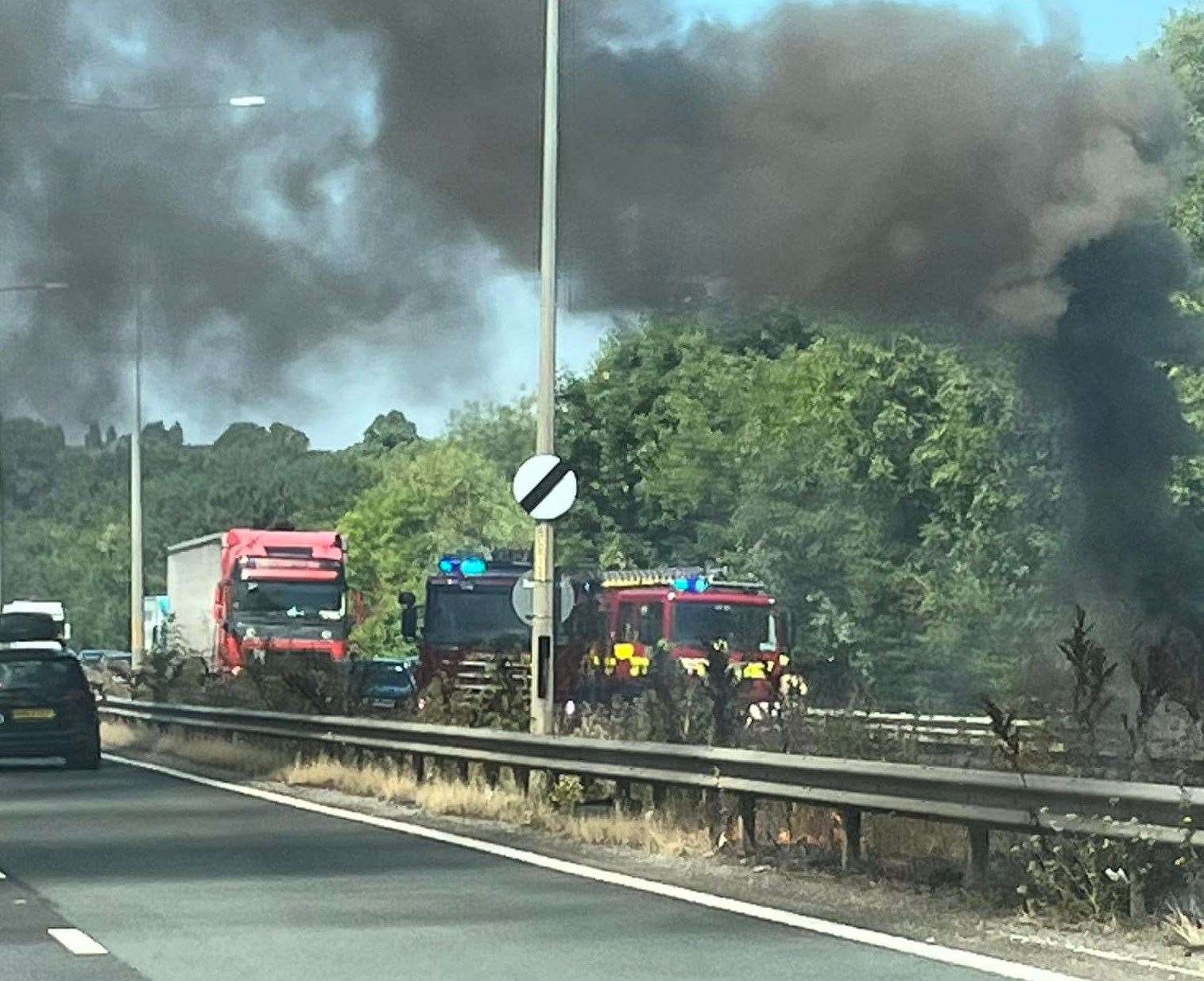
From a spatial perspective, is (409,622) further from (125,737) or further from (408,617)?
(125,737)

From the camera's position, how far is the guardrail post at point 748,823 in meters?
17.7

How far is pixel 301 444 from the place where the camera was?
158625 mm

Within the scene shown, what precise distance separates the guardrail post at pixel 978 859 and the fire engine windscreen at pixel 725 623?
28533 millimetres

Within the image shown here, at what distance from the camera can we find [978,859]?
49.2 feet

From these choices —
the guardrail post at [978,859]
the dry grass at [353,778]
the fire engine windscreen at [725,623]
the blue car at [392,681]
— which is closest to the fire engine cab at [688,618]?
the fire engine windscreen at [725,623]

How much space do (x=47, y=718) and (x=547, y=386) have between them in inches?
395

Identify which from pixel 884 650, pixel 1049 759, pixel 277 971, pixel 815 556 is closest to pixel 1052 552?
pixel 1049 759

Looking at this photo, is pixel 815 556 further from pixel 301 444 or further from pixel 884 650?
pixel 301 444

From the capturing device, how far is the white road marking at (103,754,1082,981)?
1226 centimetres

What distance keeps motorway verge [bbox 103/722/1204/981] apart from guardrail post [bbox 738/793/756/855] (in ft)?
0.36

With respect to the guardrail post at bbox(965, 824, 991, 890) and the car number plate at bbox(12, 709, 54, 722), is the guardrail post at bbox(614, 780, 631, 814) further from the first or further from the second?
the car number plate at bbox(12, 709, 54, 722)

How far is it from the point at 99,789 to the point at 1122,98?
1180cm

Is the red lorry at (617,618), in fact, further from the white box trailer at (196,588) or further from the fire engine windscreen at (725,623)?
the white box trailer at (196,588)

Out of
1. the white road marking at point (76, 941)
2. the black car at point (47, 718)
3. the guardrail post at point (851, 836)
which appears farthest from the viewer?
the black car at point (47, 718)
